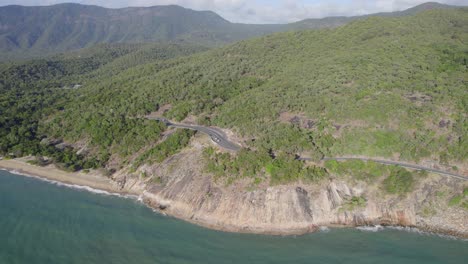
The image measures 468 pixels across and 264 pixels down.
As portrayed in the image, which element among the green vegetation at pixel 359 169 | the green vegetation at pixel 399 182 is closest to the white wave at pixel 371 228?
the green vegetation at pixel 399 182

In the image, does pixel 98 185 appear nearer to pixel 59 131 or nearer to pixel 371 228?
pixel 59 131

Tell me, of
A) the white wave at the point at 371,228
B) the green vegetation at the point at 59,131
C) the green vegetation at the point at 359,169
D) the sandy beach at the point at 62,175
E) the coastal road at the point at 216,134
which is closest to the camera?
the white wave at the point at 371,228

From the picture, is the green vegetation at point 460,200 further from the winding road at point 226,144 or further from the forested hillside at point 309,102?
the forested hillside at point 309,102

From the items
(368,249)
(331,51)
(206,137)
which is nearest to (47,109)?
(206,137)

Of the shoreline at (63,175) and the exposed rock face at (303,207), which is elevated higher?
the exposed rock face at (303,207)

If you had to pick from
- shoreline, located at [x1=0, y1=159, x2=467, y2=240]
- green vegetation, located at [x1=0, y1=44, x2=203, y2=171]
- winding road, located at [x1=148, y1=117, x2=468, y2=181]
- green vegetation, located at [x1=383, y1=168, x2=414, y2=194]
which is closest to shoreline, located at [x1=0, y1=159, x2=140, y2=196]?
shoreline, located at [x1=0, y1=159, x2=467, y2=240]

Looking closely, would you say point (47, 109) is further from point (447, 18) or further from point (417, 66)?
point (447, 18)

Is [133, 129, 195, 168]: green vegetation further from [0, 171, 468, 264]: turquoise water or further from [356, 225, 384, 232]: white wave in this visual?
[356, 225, 384, 232]: white wave
